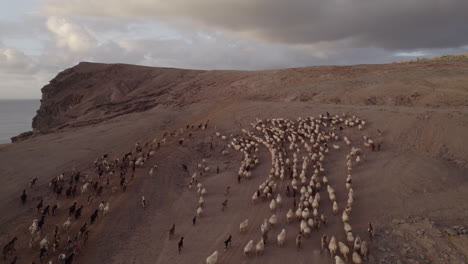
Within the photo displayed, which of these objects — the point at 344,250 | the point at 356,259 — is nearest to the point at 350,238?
the point at 344,250

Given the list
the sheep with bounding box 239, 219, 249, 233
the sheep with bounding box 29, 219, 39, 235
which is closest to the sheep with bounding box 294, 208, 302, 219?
the sheep with bounding box 239, 219, 249, 233

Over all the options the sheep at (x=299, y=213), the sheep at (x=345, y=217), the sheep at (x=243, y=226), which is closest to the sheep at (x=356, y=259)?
the sheep at (x=345, y=217)

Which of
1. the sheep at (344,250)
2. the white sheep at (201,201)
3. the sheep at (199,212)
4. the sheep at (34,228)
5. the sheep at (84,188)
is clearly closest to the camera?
the sheep at (344,250)

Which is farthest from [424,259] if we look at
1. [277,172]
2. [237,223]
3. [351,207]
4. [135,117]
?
[135,117]

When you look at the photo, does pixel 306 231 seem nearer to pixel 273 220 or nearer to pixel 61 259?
pixel 273 220

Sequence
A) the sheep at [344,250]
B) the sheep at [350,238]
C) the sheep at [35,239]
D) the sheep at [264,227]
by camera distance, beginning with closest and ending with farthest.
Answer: the sheep at [344,250] → the sheep at [350,238] → the sheep at [264,227] → the sheep at [35,239]

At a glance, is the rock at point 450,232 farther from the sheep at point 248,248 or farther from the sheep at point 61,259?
the sheep at point 61,259
